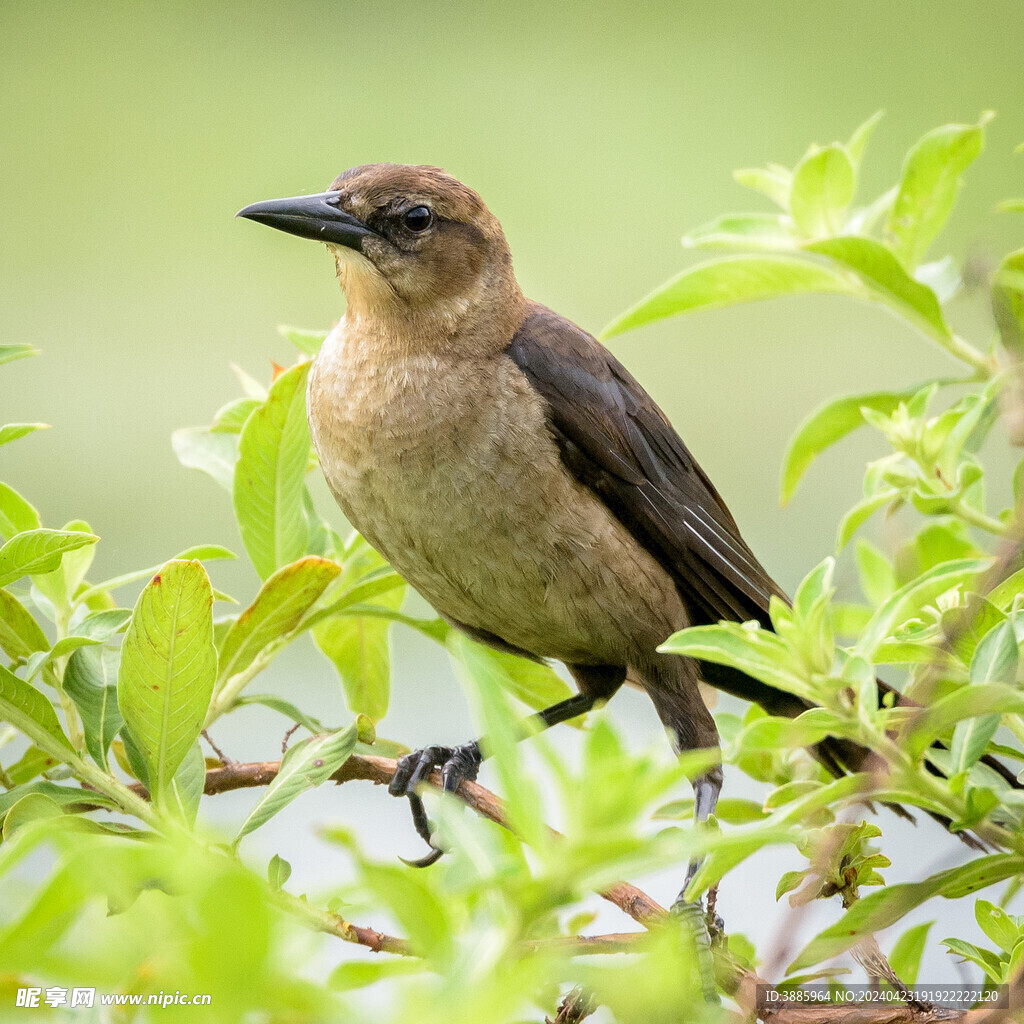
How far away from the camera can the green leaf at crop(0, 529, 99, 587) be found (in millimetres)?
1554

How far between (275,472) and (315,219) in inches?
36.3

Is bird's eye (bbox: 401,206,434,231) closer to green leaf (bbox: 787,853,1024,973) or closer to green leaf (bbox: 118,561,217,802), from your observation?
green leaf (bbox: 118,561,217,802)

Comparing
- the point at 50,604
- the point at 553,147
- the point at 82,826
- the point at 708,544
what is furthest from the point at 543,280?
the point at 82,826

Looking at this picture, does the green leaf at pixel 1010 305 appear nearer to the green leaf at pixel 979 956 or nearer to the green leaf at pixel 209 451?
the green leaf at pixel 979 956

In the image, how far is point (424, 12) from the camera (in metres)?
8.16

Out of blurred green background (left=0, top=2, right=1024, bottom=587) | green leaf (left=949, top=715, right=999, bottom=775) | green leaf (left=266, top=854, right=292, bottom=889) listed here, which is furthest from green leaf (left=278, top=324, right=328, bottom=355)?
blurred green background (left=0, top=2, right=1024, bottom=587)

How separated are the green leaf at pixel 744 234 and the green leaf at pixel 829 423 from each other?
25 cm

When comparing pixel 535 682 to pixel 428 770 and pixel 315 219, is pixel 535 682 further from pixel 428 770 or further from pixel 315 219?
pixel 315 219

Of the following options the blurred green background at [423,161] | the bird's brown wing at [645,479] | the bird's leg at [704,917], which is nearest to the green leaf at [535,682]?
the bird's leg at [704,917]

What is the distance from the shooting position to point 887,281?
1827 mm

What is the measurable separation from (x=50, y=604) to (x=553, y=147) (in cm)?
610

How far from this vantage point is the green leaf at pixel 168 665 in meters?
1.48

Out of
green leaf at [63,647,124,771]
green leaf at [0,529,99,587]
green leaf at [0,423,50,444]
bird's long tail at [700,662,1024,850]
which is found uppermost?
green leaf at [0,423,50,444]

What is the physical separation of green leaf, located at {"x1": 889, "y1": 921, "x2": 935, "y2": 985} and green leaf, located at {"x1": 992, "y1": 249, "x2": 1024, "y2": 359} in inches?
30.0
